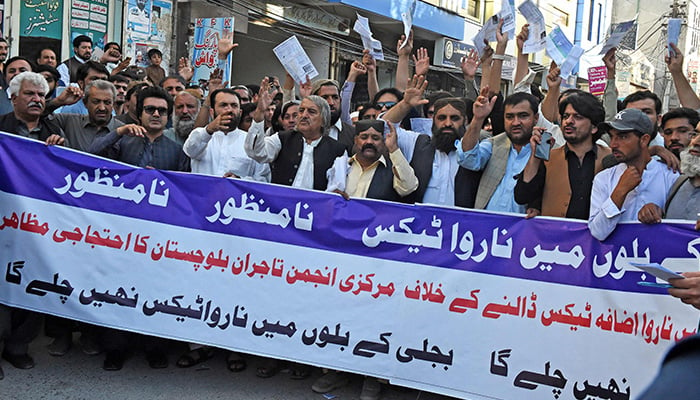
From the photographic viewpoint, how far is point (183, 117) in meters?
6.02

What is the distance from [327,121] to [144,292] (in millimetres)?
1758

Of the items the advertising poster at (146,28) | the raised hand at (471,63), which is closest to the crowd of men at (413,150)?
the raised hand at (471,63)

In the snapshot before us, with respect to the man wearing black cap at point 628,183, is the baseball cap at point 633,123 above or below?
above

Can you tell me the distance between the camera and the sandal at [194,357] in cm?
495

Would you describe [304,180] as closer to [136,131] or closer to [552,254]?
[136,131]

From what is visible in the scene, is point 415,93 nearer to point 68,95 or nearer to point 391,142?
point 391,142

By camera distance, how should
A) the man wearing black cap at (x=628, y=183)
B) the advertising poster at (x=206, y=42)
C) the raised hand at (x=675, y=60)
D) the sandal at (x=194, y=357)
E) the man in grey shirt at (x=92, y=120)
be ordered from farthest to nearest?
the advertising poster at (x=206, y=42) → the raised hand at (x=675, y=60) → the man in grey shirt at (x=92, y=120) → the sandal at (x=194, y=357) → the man wearing black cap at (x=628, y=183)

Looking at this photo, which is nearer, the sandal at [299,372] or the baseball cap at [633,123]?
the baseball cap at [633,123]

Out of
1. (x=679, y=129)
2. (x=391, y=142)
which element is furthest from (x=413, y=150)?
(x=679, y=129)

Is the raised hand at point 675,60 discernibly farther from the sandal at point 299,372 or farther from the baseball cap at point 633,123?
the sandal at point 299,372

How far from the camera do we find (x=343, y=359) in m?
4.45

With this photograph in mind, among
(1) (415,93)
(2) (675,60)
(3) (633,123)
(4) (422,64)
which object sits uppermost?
(2) (675,60)

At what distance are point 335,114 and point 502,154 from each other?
5.80ft

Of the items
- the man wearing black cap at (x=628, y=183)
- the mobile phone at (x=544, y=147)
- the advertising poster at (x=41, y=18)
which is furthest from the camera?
the advertising poster at (x=41, y=18)
